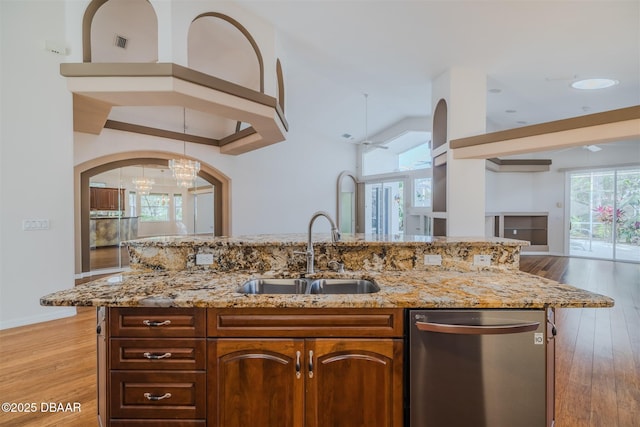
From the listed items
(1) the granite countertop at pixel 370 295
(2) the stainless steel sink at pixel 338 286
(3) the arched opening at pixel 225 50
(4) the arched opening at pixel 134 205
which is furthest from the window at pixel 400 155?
(1) the granite countertop at pixel 370 295

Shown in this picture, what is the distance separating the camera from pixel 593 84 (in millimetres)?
4730

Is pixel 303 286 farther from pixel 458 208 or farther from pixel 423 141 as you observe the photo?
pixel 423 141

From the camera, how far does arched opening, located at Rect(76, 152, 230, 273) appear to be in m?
5.31

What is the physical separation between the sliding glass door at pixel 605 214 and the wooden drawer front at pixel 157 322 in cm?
993

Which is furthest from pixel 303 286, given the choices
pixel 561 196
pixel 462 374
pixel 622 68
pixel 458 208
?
pixel 561 196

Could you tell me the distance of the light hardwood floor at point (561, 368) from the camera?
76.5 inches

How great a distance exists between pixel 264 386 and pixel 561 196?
32.3ft

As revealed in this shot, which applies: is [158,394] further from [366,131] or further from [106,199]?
[366,131]

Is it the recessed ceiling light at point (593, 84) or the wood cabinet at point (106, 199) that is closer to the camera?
the recessed ceiling light at point (593, 84)

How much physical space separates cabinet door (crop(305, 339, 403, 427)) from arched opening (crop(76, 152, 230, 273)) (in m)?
5.43

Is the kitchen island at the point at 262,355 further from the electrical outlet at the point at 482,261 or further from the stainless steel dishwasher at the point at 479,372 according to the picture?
the electrical outlet at the point at 482,261

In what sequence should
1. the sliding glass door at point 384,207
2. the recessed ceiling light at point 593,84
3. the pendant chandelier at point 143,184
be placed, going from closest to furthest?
the recessed ceiling light at point 593,84 → the pendant chandelier at point 143,184 → the sliding glass door at point 384,207

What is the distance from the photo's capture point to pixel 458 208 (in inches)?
171

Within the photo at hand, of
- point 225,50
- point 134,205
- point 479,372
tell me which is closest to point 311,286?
point 479,372
